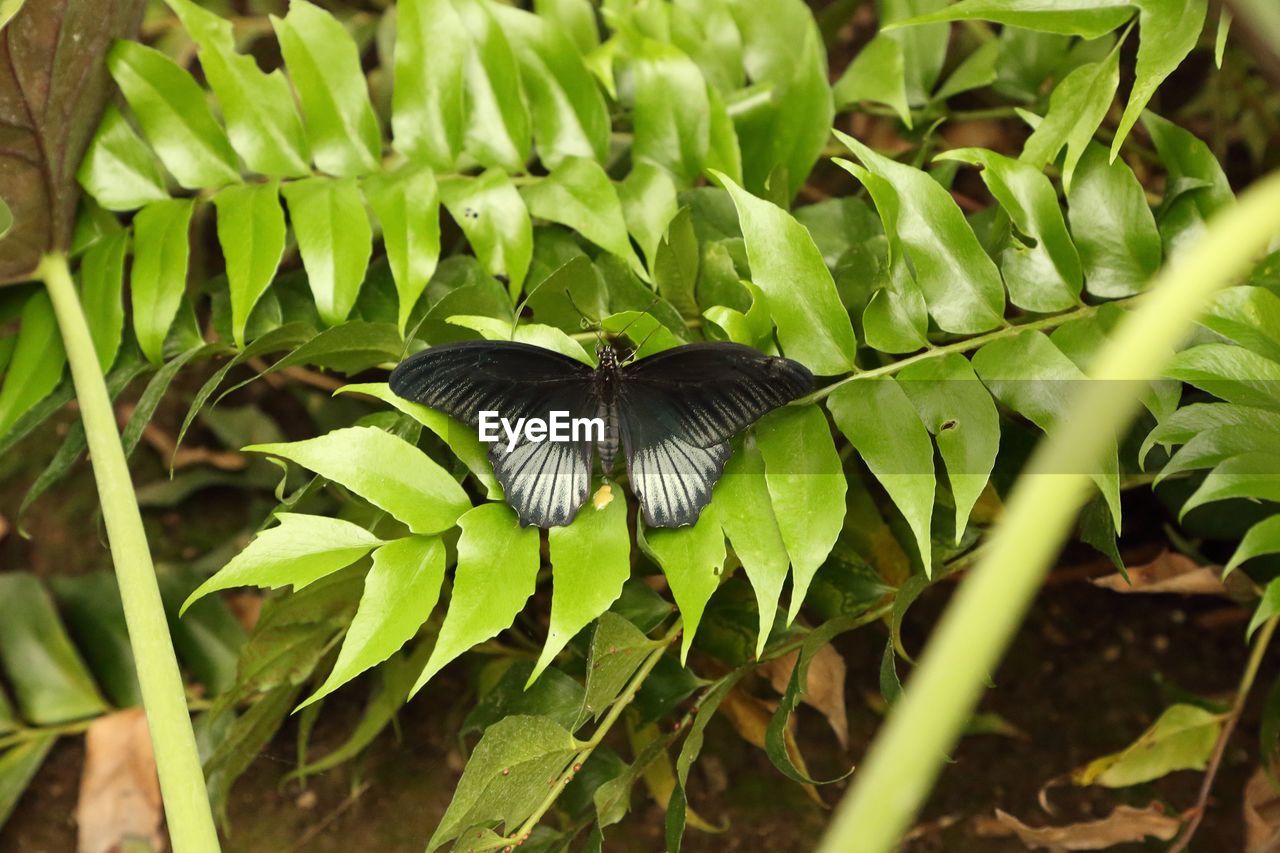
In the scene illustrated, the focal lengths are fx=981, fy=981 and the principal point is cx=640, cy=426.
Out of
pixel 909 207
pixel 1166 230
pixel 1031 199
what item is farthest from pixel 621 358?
pixel 1166 230

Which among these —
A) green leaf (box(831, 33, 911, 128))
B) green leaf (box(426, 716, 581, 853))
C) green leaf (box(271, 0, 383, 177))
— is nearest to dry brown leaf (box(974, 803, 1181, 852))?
green leaf (box(426, 716, 581, 853))

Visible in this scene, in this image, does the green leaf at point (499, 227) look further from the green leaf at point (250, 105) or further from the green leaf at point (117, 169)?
the green leaf at point (117, 169)

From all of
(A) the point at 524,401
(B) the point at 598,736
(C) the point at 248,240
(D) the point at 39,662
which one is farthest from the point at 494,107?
(D) the point at 39,662

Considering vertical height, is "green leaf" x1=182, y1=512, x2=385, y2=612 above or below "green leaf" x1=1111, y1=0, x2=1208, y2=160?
below

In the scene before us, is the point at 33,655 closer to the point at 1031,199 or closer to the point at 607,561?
the point at 607,561

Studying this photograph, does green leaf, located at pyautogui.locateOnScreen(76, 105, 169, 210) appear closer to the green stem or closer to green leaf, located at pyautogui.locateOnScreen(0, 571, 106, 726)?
green leaf, located at pyautogui.locateOnScreen(0, 571, 106, 726)

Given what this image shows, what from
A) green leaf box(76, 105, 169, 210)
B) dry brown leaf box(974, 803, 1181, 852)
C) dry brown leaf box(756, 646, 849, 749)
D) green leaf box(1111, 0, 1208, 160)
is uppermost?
green leaf box(1111, 0, 1208, 160)
